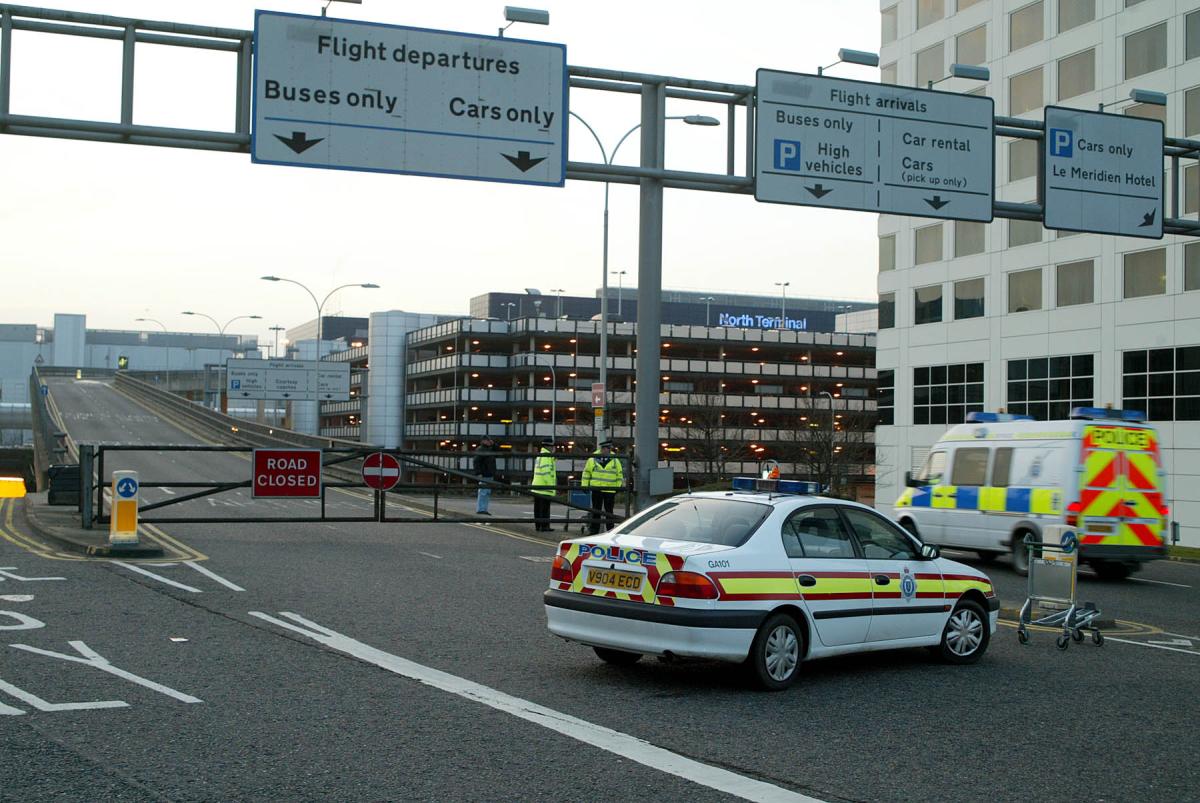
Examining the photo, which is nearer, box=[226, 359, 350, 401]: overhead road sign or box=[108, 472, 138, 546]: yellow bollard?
box=[108, 472, 138, 546]: yellow bollard

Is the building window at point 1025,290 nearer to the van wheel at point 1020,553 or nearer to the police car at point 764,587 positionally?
the van wheel at point 1020,553

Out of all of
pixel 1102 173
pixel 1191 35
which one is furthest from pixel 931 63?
pixel 1102 173

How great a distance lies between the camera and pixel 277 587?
555 inches

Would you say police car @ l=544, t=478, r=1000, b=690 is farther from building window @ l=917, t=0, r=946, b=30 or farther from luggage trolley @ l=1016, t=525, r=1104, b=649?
building window @ l=917, t=0, r=946, b=30

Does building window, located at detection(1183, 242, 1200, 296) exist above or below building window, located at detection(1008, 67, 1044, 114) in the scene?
below

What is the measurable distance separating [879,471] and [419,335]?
58.1 m

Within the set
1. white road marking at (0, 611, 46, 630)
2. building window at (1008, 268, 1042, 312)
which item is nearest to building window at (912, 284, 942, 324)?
building window at (1008, 268, 1042, 312)

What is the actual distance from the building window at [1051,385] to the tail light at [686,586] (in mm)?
37249

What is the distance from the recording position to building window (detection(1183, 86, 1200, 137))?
39406 mm

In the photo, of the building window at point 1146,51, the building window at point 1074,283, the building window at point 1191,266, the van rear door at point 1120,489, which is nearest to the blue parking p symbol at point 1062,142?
the van rear door at point 1120,489

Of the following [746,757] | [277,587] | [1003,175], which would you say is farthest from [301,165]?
[1003,175]

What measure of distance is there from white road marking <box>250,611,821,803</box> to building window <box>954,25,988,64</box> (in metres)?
44.2

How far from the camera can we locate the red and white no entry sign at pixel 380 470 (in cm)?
2091

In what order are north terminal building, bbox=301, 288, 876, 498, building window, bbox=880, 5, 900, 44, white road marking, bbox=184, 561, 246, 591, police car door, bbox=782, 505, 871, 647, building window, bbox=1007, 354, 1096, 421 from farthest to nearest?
north terminal building, bbox=301, 288, 876, 498
building window, bbox=880, 5, 900, 44
building window, bbox=1007, 354, 1096, 421
white road marking, bbox=184, 561, 246, 591
police car door, bbox=782, 505, 871, 647
